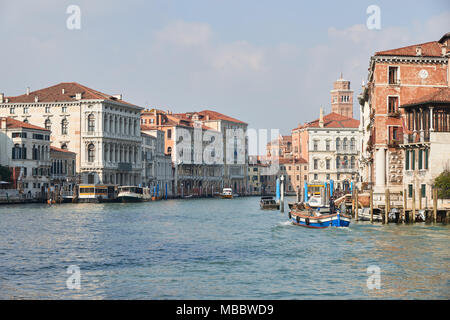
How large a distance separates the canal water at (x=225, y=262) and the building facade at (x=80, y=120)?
43021mm

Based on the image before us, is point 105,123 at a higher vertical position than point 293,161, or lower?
higher

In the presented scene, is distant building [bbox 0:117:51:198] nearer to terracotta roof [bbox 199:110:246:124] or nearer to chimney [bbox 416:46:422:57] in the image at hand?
chimney [bbox 416:46:422:57]

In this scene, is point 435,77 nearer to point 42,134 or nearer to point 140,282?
point 140,282

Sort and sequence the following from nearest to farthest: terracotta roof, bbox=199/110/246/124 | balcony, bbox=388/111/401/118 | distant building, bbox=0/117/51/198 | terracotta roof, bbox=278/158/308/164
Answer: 1. balcony, bbox=388/111/401/118
2. distant building, bbox=0/117/51/198
3. terracotta roof, bbox=278/158/308/164
4. terracotta roof, bbox=199/110/246/124

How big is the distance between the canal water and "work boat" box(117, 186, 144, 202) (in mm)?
35855

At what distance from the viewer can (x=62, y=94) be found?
80.4 meters

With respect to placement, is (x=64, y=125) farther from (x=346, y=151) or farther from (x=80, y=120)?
(x=346, y=151)

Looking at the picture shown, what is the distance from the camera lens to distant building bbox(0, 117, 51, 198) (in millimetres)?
65750

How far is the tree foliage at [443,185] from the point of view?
33.7 m

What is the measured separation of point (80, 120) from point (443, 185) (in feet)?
169

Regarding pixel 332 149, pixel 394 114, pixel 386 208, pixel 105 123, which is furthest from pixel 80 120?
pixel 386 208

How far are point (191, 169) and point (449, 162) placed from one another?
71.8 meters

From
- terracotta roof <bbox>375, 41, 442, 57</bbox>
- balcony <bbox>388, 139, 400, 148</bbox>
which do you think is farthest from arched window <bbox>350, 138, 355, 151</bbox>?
balcony <bbox>388, 139, 400, 148</bbox>

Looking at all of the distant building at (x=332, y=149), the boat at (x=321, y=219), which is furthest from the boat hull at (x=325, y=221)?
the distant building at (x=332, y=149)
